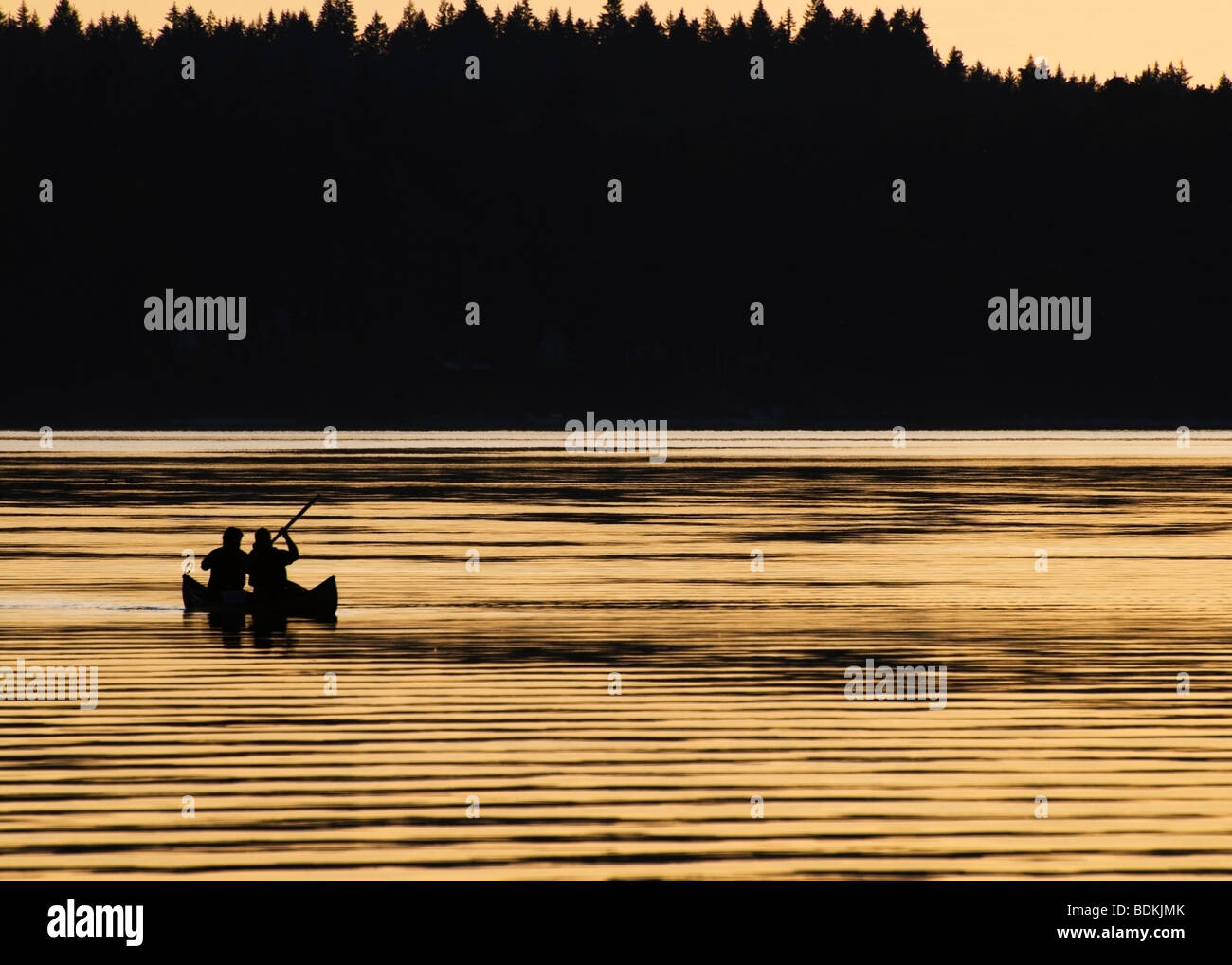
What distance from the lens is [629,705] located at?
28.8 m

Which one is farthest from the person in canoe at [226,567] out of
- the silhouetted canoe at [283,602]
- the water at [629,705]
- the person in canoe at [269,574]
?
the water at [629,705]

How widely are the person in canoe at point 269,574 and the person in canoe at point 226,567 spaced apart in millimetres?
234

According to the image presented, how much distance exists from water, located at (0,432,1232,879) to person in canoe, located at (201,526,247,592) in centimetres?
88

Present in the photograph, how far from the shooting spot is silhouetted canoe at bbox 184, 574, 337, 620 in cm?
3816

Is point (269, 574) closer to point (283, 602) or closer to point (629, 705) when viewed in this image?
point (283, 602)

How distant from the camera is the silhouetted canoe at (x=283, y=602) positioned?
3816 centimetres

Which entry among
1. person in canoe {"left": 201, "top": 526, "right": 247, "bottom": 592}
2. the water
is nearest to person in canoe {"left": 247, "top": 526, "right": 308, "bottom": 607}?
person in canoe {"left": 201, "top": 526, "right": 247, "bottom": 592}

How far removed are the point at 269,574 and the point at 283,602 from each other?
0.56 m

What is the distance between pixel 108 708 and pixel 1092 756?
11516 mm

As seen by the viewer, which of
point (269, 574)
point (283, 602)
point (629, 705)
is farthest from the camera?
point (283, 602)

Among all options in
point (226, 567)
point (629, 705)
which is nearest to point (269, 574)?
point (226, 567)

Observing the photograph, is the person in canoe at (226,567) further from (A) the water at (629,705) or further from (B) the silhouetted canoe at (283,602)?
(A) the water at (629,705)

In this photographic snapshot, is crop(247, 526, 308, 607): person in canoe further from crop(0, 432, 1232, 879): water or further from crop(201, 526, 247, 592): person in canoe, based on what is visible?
crop(0, 432, 1232, 879): water
